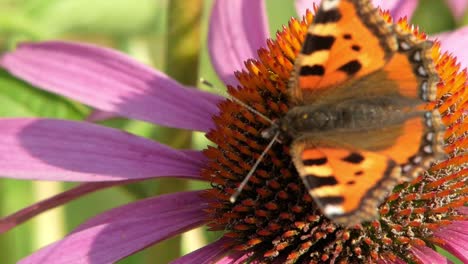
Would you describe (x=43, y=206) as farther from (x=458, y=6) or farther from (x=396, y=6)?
(x=458, y=6)

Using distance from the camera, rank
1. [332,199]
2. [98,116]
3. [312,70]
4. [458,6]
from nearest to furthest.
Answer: [332,199], [312,70], [98,116], [458,6]

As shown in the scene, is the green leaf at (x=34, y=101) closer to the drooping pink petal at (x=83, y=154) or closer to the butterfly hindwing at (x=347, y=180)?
the drooping pink petal at (x=83, y=154)

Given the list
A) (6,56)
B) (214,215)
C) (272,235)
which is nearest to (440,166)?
(272,235)

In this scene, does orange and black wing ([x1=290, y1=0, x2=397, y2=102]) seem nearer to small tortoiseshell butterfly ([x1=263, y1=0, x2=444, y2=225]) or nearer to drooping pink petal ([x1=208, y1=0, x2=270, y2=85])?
small tortoiseshell butterfly ([x1=263, y1=0, x2=444, y2=225])

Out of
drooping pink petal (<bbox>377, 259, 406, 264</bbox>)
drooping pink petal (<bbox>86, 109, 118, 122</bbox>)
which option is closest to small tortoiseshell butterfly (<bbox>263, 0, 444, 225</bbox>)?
drooping pink petal (<bbox>377, 259, 406, 264</bbox>)

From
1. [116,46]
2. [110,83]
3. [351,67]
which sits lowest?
[351,67]

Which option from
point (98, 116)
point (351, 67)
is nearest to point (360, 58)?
point (351, 67)
